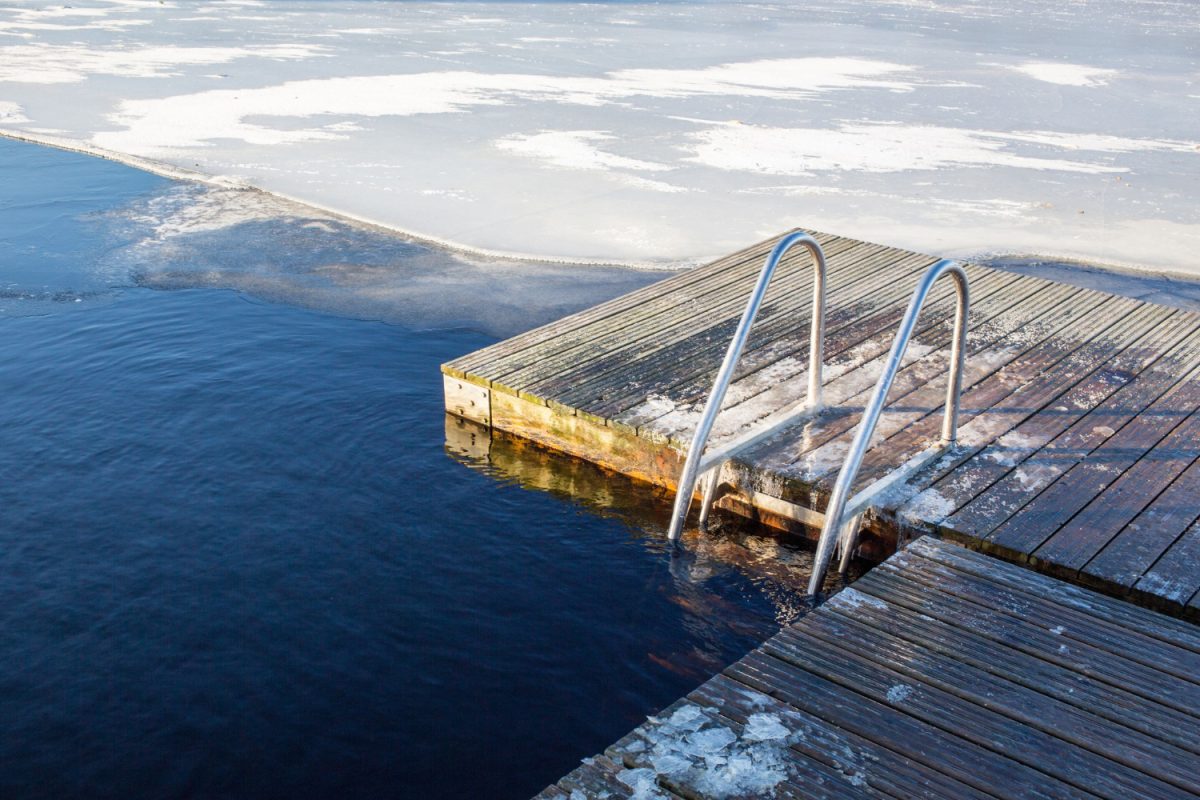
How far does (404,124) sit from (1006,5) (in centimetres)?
3191

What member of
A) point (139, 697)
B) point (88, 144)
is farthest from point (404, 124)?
point (139, 697)

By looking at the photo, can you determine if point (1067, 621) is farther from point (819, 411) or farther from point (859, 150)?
point (859, 150)

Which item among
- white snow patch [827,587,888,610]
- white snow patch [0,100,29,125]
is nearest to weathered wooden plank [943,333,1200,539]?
white snow patch [827,587,888,610]

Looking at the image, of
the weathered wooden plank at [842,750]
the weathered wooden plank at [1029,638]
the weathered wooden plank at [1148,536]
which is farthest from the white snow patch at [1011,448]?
the weathered wooden plank at [842,750]

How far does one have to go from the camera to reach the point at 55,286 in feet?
32.1

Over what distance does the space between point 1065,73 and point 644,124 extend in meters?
10.8

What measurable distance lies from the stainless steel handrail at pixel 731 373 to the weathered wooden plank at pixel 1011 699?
4.55ft

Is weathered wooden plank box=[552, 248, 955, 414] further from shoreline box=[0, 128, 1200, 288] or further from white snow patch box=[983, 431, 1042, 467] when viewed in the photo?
shoreline box=[0, 128, 1200, 288]

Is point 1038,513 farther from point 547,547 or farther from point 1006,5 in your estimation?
point 1006,5

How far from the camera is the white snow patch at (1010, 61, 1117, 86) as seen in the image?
68.7 feet

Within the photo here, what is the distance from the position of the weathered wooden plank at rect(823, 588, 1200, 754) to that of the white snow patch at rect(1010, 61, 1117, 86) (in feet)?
62.2

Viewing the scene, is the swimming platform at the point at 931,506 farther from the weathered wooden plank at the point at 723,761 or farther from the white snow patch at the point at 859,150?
the white snow patch at the point at 859,150

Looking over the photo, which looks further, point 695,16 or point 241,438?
point 695,16

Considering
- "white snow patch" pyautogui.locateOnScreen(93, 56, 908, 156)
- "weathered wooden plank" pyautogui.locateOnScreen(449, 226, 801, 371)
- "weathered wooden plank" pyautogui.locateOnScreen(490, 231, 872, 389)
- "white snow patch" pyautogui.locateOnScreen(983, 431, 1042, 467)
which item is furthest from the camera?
"white snow patch" pyautogui.locateOnScreen(93, 56, 908, 156)
